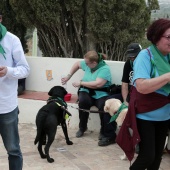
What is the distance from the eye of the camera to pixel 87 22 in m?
7.20

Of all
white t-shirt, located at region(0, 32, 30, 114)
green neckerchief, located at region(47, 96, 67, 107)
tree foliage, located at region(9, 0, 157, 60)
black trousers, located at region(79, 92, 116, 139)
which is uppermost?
tree foliage, located at region(9, 0, 157, 60)

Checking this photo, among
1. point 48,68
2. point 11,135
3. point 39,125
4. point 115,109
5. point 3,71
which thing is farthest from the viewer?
point 48,68

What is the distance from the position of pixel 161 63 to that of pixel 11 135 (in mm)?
1365

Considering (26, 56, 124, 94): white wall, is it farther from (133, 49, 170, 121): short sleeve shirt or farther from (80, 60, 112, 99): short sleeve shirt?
(133, 49, 170, 121): short sleeve shirt

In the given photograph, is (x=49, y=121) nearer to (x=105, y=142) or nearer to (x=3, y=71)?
(x=105, y=142)

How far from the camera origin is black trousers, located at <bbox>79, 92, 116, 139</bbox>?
4938 mm

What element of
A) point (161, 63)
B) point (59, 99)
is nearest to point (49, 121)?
point (59, 99)

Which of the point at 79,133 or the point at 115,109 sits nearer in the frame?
the point at 115,109

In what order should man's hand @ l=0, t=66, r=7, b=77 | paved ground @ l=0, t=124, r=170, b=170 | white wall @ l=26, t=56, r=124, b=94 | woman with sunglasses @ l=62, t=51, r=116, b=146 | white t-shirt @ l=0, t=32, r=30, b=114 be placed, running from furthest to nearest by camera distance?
white wall @ l=26, t=56, r=124, b=94, woman with sunglasses @ l=62, t=51, r=116, b=146, paved ground @ l=0, t=124, r=170, b=170, white t-shirt @ l=0, t=32, r=30, b=114, man's hand @ l=0, t=66, r=7, b=77

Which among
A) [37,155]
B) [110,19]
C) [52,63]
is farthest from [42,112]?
[110,19]

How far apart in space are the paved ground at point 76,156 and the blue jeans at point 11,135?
1088mm

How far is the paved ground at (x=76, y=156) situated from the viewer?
4047 mm

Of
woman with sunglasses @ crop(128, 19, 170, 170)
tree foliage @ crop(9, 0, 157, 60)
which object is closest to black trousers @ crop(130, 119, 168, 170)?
woman with sunglasses @ crop(128, 19, 170, 170)

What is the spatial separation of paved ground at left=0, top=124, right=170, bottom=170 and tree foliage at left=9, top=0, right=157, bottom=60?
2.80 m
